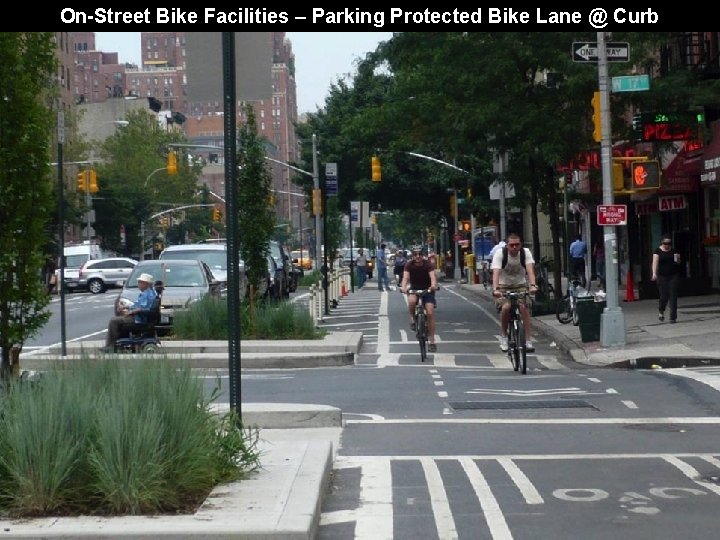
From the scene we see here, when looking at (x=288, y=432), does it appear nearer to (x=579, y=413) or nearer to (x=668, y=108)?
(x=579, y=413)

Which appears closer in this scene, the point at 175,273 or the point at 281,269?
the point at 175,273

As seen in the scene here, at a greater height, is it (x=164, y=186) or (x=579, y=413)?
→ (x=164, y=186)

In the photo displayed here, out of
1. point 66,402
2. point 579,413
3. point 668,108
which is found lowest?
point 579,413

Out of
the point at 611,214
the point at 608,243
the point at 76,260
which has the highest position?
the point at 611,214

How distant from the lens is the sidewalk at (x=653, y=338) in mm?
19750

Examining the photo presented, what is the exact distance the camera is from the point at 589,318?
893 inches

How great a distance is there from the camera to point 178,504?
7.56 meters

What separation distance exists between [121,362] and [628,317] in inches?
804

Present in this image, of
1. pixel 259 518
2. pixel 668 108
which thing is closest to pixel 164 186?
pixel 668 108

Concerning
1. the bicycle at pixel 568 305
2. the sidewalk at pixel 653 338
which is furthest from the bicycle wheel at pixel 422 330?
the bicycle at pixel 568 305

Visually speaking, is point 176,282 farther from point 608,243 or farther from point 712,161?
point 712,161

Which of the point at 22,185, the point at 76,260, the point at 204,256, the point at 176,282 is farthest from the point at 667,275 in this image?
the point at 76,260

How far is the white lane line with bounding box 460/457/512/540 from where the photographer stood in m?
7.80

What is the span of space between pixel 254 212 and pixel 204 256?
8.11 metres
